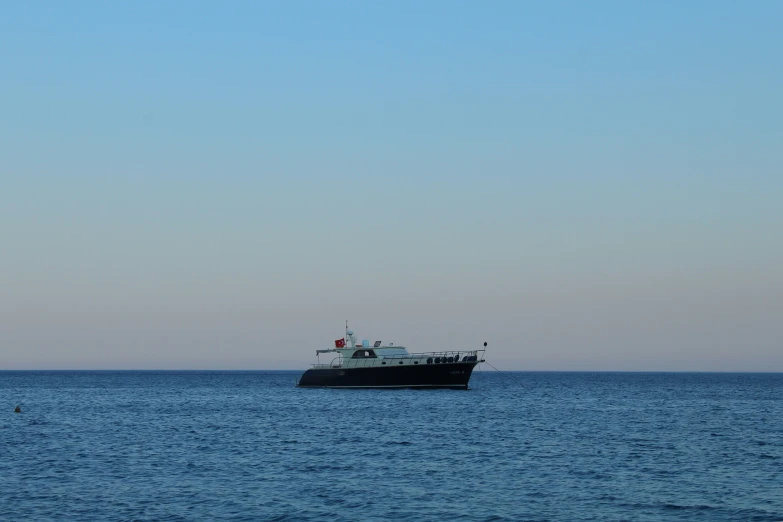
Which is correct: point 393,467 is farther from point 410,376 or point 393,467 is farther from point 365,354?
point 365,354

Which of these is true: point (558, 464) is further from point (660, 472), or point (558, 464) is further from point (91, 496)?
point (91, 496)

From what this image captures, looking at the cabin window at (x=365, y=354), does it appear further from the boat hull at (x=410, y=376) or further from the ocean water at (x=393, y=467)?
the ocean water at (x=393, y=467)

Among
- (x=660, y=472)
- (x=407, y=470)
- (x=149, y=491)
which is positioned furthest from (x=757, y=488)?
(x=149, y=491)

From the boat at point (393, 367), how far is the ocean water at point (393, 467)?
22372 mm

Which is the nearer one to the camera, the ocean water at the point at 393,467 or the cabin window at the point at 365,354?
the ocean water at the point at 393,467

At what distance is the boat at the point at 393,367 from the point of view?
3853 inches

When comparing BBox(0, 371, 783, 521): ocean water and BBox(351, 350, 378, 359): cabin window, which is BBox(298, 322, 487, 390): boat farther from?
BBox(0, 371, 783, 521): ocean water

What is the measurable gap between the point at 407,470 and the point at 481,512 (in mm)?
10488

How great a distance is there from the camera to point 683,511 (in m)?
30.1

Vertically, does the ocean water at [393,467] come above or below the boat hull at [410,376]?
below

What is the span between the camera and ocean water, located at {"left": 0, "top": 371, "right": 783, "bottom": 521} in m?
30.7

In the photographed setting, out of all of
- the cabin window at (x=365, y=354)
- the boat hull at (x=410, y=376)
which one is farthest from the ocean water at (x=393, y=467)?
the cabin window at (x=365, y=354)

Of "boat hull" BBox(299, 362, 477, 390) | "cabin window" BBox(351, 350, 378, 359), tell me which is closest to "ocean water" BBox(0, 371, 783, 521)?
"boat hull" BBox(299, 362, 477, 390)

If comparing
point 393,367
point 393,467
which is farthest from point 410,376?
point 393,467
